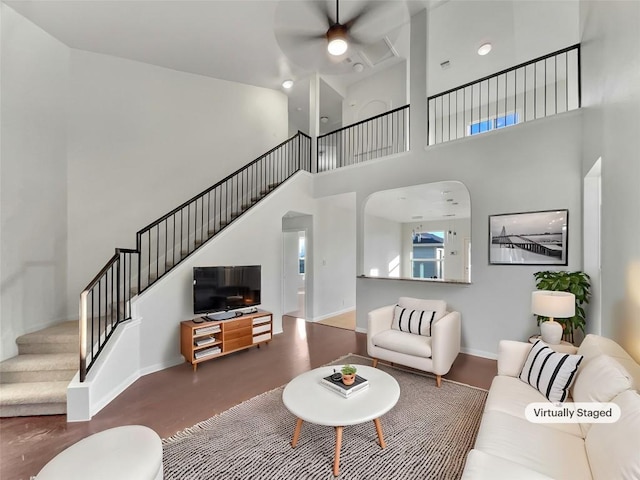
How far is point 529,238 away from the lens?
3.70 m

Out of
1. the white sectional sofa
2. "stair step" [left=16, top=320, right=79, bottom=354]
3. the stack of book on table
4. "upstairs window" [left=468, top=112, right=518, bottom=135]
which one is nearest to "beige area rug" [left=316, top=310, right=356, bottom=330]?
the stack of book on table

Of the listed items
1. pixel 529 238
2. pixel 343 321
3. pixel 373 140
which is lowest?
pixel 343 321

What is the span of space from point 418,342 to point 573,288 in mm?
1836

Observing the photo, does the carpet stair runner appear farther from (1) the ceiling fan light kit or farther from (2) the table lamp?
(2) the table lamp

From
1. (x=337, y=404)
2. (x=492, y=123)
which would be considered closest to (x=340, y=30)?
(x=337, y=404)

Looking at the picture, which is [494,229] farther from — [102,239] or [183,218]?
[102,239]

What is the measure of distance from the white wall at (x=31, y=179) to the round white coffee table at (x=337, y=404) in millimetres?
3391

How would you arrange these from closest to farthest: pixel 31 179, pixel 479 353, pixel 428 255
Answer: pixel 31 179
pixel 479 353
pixel 428 255

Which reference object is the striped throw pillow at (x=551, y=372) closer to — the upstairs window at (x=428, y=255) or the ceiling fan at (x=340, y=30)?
the ceiling fan at (x=340, y=30)

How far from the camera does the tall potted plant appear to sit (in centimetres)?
324

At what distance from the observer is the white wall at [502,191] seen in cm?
347

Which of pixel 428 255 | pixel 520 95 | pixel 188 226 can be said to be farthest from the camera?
pixel 428 255

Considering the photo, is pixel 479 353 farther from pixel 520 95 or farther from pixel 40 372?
pixel 520 95

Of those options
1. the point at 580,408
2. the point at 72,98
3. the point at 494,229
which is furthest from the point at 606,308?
the point at 72,98
